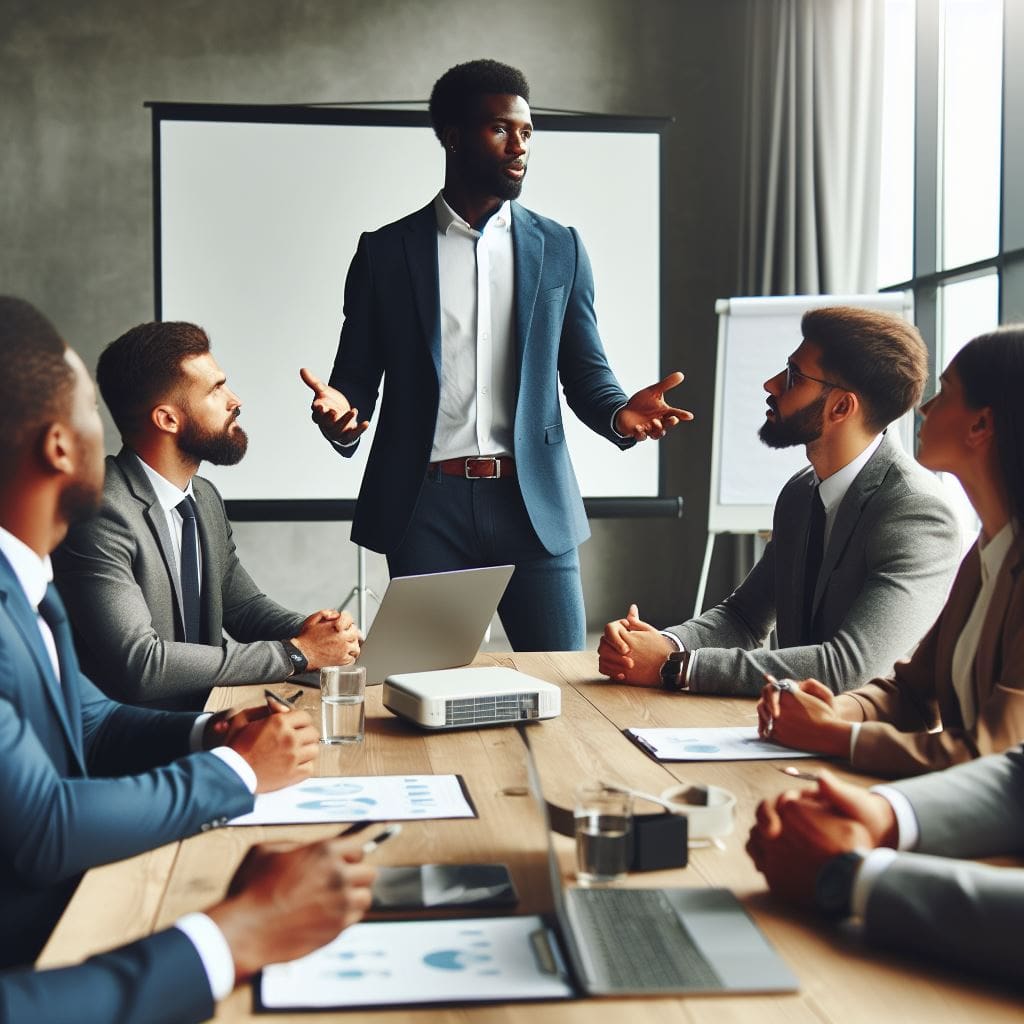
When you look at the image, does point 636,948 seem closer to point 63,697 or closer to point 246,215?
point 63,697

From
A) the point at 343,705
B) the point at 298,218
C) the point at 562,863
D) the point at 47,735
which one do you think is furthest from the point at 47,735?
the point at 298,218

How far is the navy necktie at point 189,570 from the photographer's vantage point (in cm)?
238

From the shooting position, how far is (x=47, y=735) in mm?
1298

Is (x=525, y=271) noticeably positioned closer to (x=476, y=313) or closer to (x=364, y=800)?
(x=476, y=313)

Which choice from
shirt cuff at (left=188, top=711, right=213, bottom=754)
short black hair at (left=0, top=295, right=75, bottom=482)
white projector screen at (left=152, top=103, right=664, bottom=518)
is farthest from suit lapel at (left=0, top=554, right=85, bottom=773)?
white projector screen at (left=152, top=103, right=664, bottom=518)

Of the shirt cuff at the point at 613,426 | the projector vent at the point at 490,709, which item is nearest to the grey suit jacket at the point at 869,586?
the projector vent at the point at 490,709

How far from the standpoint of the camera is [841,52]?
507cm

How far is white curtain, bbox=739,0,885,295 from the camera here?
16.3 feet

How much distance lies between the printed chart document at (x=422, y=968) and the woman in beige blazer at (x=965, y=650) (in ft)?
2.19

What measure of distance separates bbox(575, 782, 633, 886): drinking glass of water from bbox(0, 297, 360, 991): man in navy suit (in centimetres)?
40

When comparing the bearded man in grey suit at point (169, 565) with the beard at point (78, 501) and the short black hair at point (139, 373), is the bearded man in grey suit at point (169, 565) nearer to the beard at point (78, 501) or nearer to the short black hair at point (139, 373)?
the short black hair at point (139, 373)

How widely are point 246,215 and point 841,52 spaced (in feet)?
8.50

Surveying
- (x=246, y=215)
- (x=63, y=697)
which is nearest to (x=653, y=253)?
(x=246, y=215)

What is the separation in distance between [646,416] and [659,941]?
172 cm
